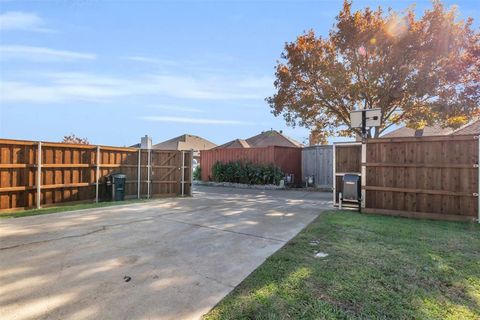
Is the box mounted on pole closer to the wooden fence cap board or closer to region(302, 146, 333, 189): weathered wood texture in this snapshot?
the wooden fence cap board

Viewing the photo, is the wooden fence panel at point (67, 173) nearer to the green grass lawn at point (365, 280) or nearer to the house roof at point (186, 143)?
the green grass lawn at point (365, 280)

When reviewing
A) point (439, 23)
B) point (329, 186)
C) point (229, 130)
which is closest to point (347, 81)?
point (439, 23)

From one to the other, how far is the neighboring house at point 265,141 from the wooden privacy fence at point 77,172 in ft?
55.1

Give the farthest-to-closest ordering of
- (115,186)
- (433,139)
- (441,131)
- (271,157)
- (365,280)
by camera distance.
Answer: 1. (441,131)
2. (271,157)
3. (115,186)
4. (433,139)
5. (365,280)

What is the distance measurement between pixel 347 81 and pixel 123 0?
10.2 meters

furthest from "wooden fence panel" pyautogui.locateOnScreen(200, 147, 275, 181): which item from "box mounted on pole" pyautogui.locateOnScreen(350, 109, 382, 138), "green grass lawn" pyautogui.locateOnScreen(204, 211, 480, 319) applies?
"green grass lawn" pyautogui.locateOnScreen(204, 211, 480, 319)

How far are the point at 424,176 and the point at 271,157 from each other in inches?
381

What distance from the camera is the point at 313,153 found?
15992 millimetres

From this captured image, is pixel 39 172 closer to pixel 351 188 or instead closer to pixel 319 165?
pixel 351 188

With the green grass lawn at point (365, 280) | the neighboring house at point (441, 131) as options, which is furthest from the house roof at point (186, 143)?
the green grass lawn at point (365, 280)

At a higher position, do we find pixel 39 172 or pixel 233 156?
pixel 233 156

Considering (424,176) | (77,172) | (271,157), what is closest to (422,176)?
(424,176)

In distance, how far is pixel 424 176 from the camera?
6559mm

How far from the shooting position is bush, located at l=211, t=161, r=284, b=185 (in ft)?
50.4
